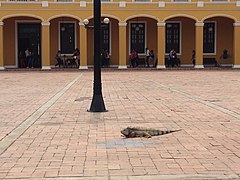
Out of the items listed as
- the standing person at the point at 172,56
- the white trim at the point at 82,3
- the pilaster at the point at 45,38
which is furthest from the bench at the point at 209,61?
the pilaster at the point at 45,38

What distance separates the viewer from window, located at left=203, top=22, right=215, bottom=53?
39625mm

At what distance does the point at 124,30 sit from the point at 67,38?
528 centimetres

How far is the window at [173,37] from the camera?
39469 millimetres

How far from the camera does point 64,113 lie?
12.2 m

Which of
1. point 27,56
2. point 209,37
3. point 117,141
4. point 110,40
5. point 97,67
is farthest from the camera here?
point 209,37

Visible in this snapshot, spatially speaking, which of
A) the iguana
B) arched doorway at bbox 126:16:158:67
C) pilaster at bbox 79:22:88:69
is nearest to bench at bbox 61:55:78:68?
pilaster at bbox 79:22:88:69

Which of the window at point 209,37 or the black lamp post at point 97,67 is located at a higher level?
the window at point 209,37

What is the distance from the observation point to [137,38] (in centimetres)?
3944

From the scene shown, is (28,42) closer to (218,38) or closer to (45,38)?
(45,38)

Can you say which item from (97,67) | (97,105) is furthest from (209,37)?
(97,105)

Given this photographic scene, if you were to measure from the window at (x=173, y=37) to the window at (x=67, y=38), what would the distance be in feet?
26.7

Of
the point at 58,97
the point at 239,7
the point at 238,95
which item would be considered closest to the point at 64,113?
the point at 58,97

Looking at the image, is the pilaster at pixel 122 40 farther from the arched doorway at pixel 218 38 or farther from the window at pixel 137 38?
the arched doorway at pixel 218 38

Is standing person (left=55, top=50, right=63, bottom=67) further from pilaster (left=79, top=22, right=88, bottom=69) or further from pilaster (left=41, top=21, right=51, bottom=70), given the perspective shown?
pilaster (left=79, top=22, right=88, bottom=69)
